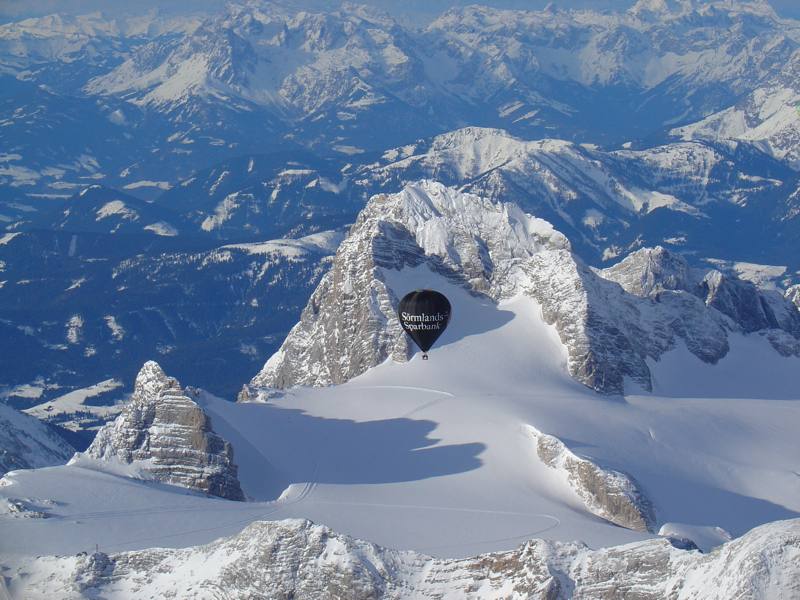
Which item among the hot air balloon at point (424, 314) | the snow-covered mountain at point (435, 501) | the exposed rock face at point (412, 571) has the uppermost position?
the hot air balloon at point (424, 314)

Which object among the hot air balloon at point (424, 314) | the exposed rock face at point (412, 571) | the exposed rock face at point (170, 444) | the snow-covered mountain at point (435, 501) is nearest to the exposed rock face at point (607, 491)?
the snow-covered mountain at point (435, 501)

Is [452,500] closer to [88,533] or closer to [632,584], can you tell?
[88,533]

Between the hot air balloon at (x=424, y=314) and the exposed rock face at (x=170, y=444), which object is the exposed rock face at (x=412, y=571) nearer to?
the exposed rock face at (x=170, y=444)

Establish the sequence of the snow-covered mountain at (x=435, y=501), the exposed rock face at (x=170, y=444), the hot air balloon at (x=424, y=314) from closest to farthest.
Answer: the snow-covered mountain at (x=435, y=501), the exposed rock face at (x=170, y=444), the hot air balloon at (x=424, y=314)

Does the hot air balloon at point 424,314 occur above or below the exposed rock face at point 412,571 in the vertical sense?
above

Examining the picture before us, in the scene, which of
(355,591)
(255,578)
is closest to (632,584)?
(355,591)

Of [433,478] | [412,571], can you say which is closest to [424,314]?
[433,478]
